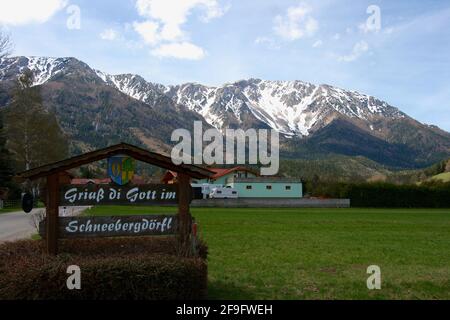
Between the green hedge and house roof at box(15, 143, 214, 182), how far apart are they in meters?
62.4

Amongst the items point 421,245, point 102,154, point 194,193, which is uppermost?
point 102,154

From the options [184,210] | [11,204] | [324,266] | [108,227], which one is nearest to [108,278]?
[108,227]

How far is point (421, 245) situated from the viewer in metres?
18.4

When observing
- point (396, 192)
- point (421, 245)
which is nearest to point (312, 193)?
point (396, 192)

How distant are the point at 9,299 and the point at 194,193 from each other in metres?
3.65

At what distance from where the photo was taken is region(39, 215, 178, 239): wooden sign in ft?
30.1

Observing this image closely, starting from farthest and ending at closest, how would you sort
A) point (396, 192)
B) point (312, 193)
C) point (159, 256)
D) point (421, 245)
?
point (312, 193) → point (396, 192) → point (421, 245) → point (159, 256)

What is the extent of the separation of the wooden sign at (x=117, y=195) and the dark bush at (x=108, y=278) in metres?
1.15

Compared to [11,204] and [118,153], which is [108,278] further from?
[11,204]

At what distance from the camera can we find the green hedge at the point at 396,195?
6875 cm

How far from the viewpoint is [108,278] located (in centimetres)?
787

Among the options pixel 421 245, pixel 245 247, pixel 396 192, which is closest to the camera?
pixel 245 247
